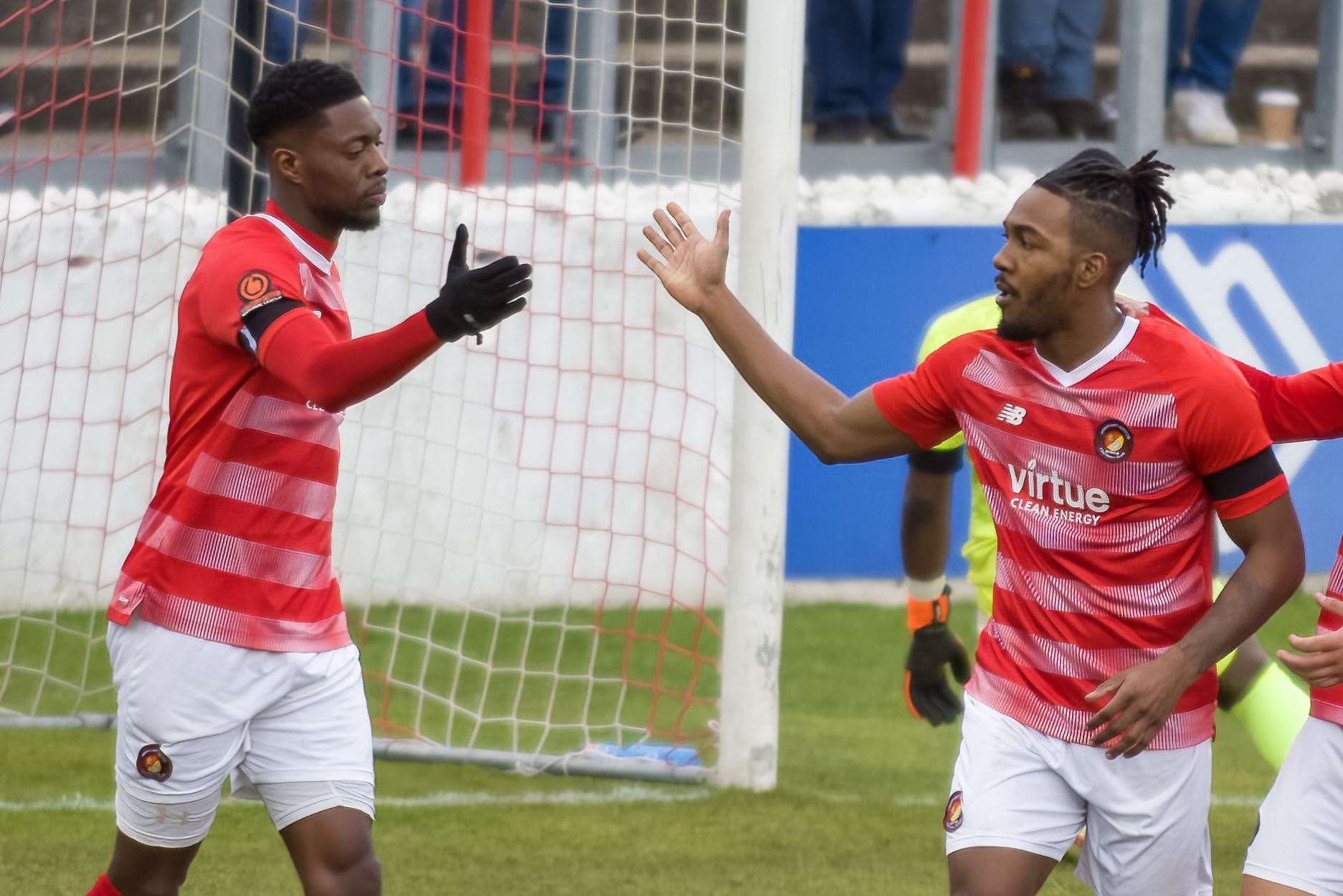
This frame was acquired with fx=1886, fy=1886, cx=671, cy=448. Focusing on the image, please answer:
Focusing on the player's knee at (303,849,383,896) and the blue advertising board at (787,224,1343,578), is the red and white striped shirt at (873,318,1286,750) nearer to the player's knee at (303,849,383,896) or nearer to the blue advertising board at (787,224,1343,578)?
the player's knee at (303,849,383,896)

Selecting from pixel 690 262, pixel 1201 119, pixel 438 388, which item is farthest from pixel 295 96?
pixel 1201 119

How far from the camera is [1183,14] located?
11047 millimetres

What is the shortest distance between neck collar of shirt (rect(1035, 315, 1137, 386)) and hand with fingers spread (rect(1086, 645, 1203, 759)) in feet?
1.61

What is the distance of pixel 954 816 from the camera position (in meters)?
3.33

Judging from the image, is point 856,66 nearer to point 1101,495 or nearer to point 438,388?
point 438,388

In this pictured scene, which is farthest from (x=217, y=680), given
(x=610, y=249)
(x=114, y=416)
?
(x=610, y=249)

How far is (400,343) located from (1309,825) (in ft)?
5.82

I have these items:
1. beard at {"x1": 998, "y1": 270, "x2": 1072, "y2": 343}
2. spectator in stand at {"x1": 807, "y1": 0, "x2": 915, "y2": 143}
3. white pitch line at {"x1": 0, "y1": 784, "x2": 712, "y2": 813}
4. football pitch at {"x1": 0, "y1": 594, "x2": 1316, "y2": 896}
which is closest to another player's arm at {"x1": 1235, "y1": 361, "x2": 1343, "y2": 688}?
beard at {"x1": 998, "y1": 270, "x2": 1072, "y2": 343}

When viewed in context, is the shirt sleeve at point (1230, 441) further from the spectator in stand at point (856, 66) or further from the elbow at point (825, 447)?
the spectator in stand at point (856, 66)

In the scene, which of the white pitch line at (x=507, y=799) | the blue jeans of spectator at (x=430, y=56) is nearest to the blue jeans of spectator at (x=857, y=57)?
the blue jeans of spectator at (x=430, y=56)

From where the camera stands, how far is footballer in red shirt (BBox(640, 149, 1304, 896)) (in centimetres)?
316

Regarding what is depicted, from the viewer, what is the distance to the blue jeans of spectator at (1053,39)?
10695mm

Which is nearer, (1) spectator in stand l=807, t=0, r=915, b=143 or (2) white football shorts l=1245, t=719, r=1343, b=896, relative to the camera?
(2) white football shorts l=1245, t=719, r=1343, b=896

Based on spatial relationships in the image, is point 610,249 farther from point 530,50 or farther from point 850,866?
point 850,866
